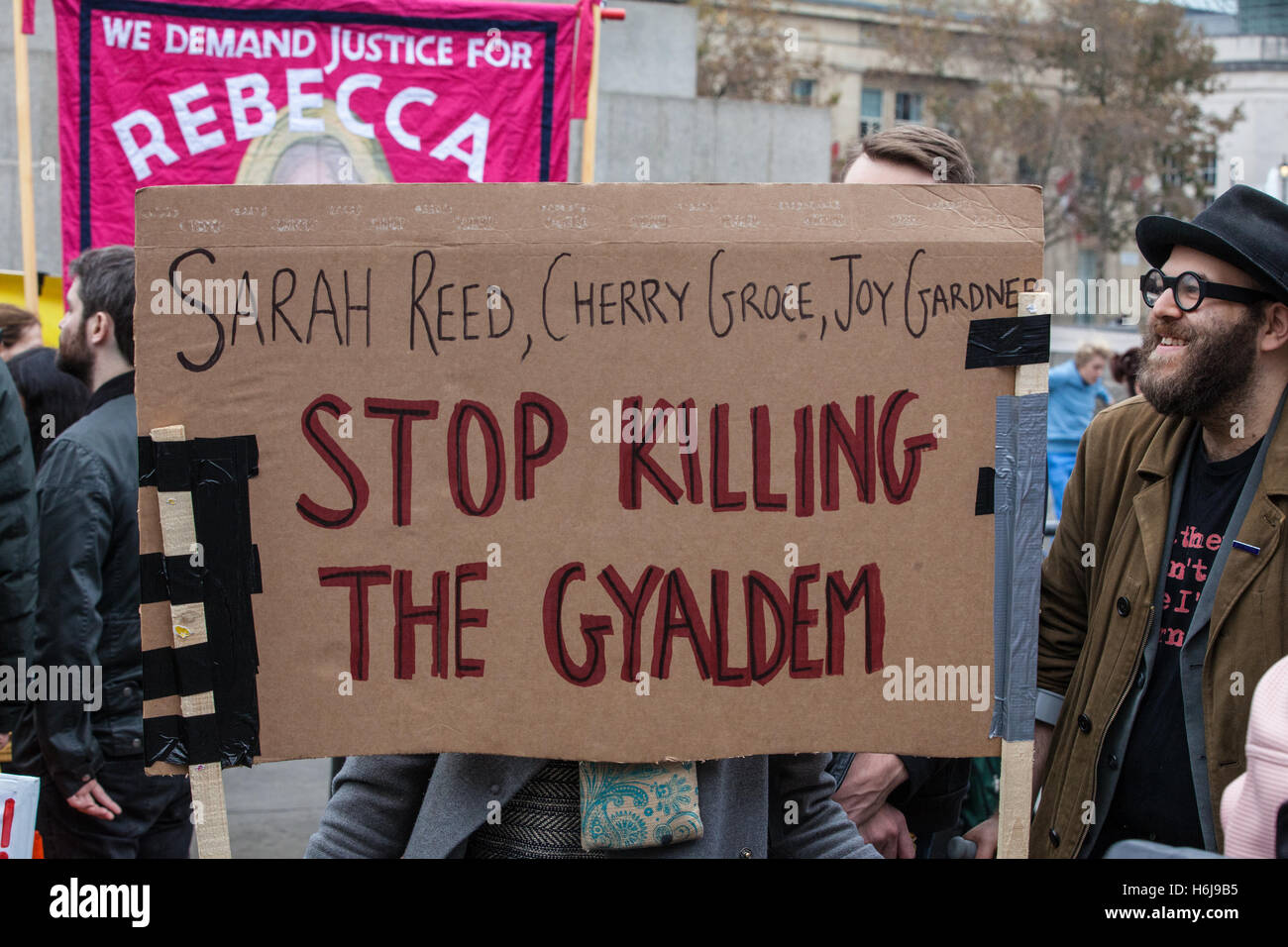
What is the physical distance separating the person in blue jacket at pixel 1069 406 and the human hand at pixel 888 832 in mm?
6266

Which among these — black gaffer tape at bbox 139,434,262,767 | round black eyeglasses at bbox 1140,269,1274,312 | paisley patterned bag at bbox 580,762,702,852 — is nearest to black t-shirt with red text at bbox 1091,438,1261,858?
round black eyeglasses at bbox 1140,269,1274,312

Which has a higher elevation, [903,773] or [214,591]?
[214,591]

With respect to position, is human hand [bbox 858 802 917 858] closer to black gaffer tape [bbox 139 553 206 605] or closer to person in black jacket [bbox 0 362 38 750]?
black gaffer tape [bbox 139 553 206 605]

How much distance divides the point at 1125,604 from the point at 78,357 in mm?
2782

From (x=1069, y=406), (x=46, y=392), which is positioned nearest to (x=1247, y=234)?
(x=46, y=392)

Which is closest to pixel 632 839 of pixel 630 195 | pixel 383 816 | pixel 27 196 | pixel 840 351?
pixel 383 816

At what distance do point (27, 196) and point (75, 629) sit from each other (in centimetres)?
252

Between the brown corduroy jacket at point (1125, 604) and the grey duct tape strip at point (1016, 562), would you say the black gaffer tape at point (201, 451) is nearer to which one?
the grey duct tape strip at point (1016, 562)

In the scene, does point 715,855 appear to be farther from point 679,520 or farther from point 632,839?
point 679,520

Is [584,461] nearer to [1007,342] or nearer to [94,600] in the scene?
[1007,342]

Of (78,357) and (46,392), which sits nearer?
(78,357)

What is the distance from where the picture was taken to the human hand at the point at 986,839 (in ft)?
8.16

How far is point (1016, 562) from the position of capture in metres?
1.96

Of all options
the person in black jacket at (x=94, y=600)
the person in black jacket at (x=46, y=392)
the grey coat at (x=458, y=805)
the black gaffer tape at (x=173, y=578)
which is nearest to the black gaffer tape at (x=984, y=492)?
the grey coat at (x=458, y=805)
